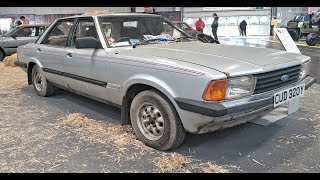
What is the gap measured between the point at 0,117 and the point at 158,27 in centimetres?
243

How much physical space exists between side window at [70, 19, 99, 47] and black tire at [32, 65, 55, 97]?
115 centimetres

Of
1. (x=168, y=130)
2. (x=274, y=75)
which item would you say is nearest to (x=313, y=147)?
(x=274, y=75)

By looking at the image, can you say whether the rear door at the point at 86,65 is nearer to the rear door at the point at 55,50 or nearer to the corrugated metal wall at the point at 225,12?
the rear door at the point at 55,50

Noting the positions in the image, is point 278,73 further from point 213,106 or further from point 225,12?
point 225,12

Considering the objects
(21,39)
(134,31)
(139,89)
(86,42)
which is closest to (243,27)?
(21,39)

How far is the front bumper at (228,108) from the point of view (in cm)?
252

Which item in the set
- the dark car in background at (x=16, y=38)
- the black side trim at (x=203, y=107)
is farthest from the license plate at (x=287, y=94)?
the dark car in background at (x=16, y=38)

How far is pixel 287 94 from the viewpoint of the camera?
2.96 m

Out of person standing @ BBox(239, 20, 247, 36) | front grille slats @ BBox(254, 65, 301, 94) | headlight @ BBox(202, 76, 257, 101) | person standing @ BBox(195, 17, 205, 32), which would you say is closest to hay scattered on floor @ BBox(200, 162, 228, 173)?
headlight @ BBox(202, 76, 257, 101)

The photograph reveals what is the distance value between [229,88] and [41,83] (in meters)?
3.60
